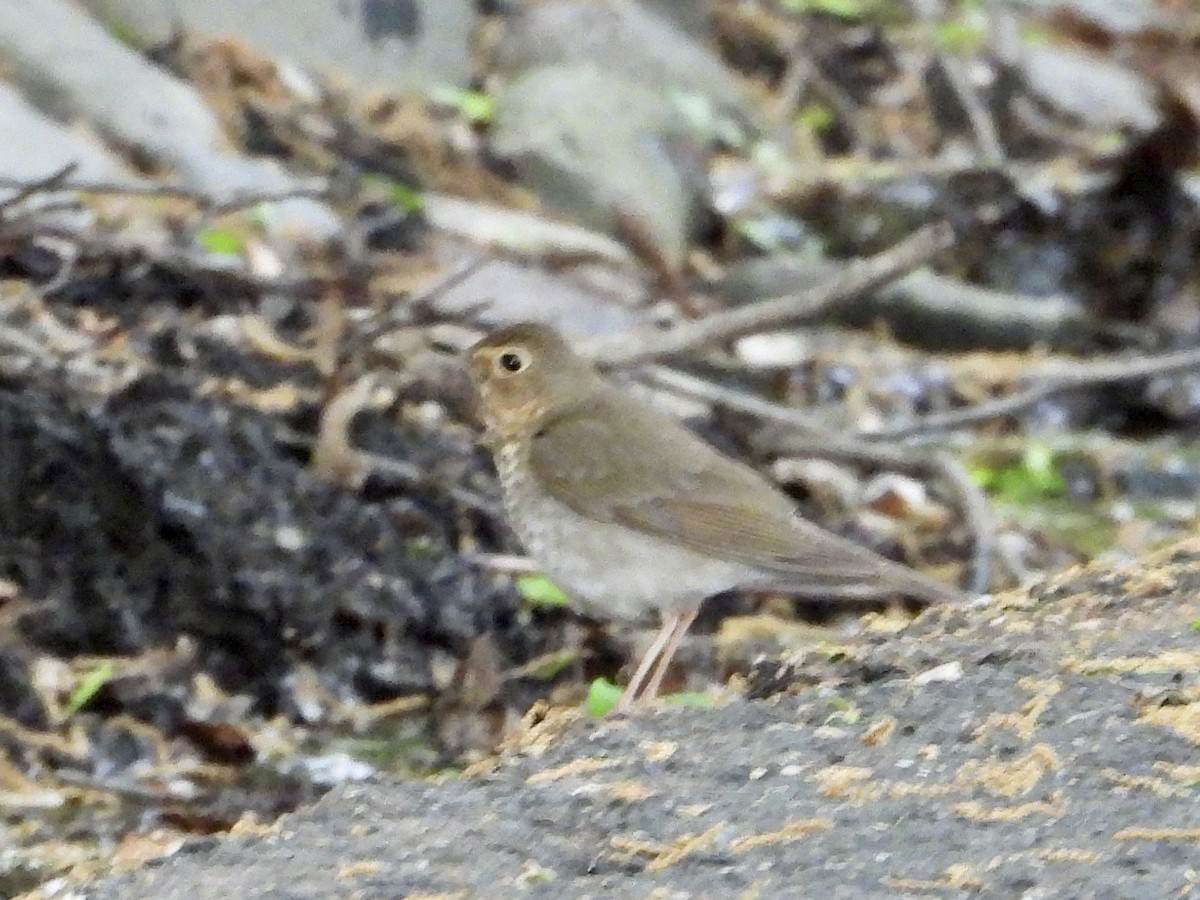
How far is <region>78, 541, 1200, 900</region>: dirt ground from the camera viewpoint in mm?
2295

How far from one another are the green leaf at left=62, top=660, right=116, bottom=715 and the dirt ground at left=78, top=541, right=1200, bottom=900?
176 cm

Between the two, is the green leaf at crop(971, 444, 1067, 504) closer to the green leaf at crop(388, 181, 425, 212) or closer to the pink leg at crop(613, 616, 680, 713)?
the green leaf at crop(388, 181, 425, 212)

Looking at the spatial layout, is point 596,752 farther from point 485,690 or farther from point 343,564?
point 343,564

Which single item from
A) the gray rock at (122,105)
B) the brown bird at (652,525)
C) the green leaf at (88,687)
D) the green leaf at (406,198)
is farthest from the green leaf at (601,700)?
the green leaf at (406,198)


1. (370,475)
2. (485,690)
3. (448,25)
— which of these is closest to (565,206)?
(448,25)

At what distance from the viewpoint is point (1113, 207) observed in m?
10.3

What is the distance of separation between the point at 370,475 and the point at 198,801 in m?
1.40

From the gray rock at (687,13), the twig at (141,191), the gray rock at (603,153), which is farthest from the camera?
the gray rock at (687,13)

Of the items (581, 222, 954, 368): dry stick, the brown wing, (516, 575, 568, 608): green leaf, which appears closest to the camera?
the brown wing

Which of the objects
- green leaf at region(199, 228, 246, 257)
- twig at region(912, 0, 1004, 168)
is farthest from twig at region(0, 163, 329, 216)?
twig at region(912, 0, 1004, 168)

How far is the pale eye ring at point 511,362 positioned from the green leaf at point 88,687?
1.21 meters

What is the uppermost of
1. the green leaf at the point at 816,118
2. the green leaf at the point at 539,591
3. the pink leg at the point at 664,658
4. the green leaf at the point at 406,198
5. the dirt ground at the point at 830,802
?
the green leaf at the point at 406,198

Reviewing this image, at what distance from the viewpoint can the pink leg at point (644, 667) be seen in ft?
11.9

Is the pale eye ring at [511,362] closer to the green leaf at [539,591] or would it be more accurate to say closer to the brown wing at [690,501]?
the brown wing at [690,501]
